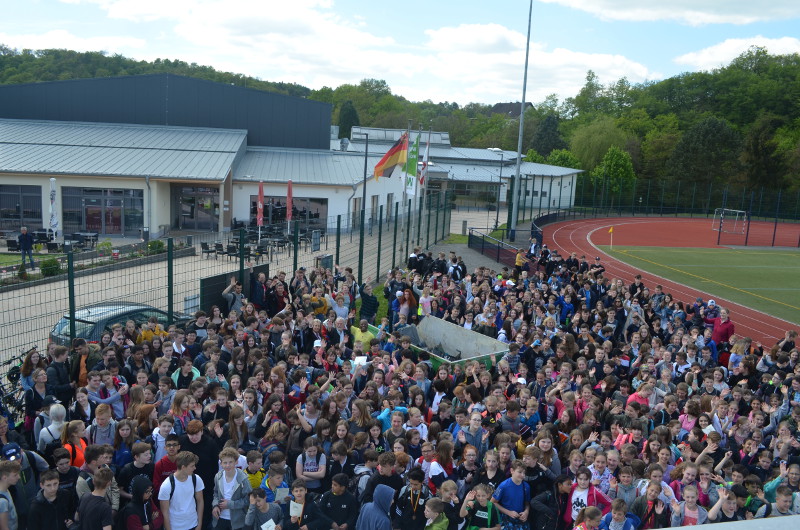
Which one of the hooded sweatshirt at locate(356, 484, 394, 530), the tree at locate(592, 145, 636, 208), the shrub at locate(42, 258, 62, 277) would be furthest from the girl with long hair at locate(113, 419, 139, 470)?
the tree at locate(592, 145, 636, 208)

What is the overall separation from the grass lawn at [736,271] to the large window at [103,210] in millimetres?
24742

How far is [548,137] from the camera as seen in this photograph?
91.6 m

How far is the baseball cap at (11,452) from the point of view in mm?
6059

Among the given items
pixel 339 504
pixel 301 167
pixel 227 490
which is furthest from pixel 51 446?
pixel 301 167

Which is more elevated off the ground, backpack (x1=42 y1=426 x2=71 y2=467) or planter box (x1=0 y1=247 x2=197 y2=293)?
planter box (x1=0 y1=247 x2=197 y2=293)

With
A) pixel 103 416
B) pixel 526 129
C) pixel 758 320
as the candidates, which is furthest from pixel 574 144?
pixel 103 416

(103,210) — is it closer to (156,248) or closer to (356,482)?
(156,248)

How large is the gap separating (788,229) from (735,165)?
58.3 feet

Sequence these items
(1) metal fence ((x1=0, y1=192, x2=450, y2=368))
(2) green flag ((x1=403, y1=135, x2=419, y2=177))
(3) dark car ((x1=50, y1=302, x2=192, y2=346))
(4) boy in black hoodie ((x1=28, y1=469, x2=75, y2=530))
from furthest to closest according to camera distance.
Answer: (2) green flag ((x1=403, y1=135, x2=419, y2=177))
(1) metal fence ((x1=0, y1=192, x2=450, y2=368))
(3) dark car ((x1=50, y1=302, x2=192, y2=346))
(4) boy in black hoodie ((x1=28, y1=469, x2=75, y2=530))

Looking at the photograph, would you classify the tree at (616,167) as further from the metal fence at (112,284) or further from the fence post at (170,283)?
the fence post at (170,283)

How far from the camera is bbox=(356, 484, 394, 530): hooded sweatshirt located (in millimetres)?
6055

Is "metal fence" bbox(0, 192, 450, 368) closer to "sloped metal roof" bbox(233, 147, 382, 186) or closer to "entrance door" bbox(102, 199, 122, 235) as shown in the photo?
"entrance door" bbox(102, 199, 122, 235)

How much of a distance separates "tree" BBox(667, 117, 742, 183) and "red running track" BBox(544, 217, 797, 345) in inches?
491

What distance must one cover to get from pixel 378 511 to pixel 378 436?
4.68ft
